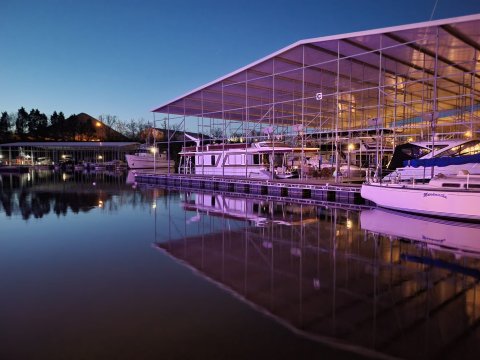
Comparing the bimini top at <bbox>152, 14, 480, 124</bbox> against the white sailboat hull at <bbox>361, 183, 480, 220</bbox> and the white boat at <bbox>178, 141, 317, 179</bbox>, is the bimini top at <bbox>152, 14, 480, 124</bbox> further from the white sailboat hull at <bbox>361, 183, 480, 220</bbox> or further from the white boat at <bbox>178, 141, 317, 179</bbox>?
the white sailboat hull at <bbox>361, 183, 480, 220</bbox>

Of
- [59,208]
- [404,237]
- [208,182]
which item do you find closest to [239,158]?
[208,182]

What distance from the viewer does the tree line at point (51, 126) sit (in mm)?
98062

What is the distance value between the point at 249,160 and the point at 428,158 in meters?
13.6

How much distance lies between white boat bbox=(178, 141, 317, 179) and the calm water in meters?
13.2

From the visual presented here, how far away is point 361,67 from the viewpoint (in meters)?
19.4

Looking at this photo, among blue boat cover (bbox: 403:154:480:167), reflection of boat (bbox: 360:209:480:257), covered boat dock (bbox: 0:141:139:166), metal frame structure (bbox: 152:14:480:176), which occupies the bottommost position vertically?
reflection of boat (bbox: 360:209:480:257)

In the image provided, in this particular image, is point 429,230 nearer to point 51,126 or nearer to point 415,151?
point 415,151

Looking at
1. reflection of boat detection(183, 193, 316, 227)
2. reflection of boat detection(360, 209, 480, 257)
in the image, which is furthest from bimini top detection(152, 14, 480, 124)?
reflection of boat detection(183, 193, 316, 227)

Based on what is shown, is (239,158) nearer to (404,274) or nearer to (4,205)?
(4,205)

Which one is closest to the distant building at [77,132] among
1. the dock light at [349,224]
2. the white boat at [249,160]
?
the white boat at [249,160]

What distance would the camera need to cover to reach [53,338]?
428cm

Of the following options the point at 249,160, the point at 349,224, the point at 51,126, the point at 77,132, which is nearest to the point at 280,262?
the point at 349,224

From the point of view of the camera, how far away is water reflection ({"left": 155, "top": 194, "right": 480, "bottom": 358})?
4.35 metres

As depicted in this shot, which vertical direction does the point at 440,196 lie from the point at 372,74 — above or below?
below
